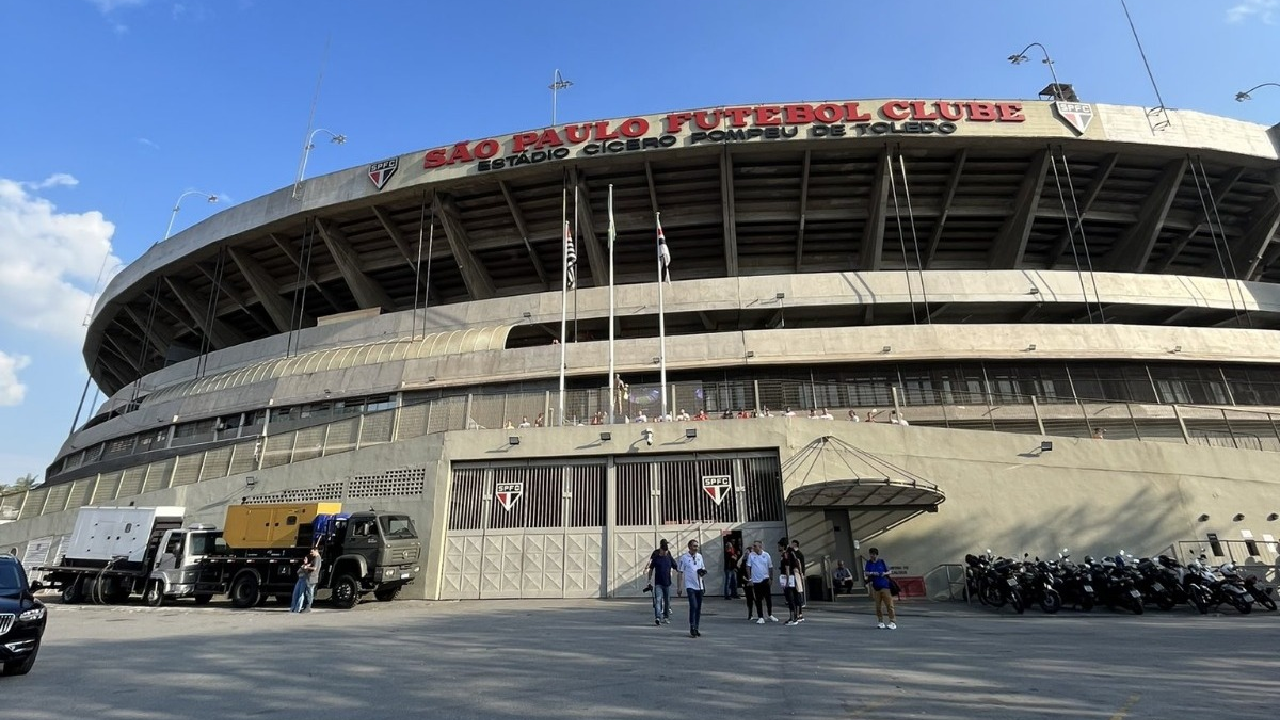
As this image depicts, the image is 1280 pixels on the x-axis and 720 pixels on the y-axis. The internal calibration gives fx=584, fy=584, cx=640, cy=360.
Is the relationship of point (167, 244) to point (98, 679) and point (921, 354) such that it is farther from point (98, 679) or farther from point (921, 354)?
point (921, 354)

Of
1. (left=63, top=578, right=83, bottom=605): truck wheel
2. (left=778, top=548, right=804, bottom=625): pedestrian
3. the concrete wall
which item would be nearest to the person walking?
(left=778, top=548, right=804, bottom=625): pedestrian

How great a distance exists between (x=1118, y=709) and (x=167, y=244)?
1969 inches

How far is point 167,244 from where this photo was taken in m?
38.7

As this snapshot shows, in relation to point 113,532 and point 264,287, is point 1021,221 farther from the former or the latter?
point 264,287

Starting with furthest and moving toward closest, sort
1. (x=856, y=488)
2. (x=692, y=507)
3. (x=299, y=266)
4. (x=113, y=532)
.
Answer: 1. (x=299, y=266)
2. (x=113, y=532)
3. (x=692, y=507)
4. (x=856, y=488)

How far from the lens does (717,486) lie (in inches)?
728

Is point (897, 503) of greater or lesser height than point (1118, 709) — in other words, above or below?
above

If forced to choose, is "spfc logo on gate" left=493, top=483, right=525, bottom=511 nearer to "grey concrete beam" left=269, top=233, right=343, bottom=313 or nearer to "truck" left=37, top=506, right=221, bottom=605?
"truck" left=37, top=506, right=221, bottom=605

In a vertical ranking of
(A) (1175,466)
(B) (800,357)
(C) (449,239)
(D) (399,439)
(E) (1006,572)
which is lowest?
(E) (1006,572)

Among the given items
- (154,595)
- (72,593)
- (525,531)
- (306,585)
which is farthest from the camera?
(72,593)

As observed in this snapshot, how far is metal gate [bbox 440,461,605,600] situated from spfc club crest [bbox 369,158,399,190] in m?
19.7

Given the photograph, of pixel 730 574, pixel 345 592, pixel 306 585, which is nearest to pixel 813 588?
pixel 730 574

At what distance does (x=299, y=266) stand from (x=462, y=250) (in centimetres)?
1130

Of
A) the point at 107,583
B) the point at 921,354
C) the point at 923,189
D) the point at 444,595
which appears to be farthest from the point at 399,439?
the point at 923,189
